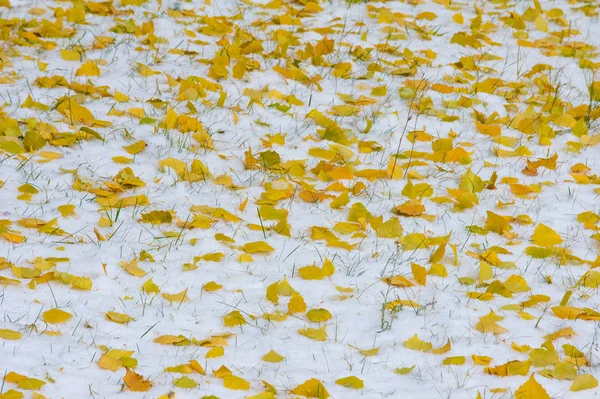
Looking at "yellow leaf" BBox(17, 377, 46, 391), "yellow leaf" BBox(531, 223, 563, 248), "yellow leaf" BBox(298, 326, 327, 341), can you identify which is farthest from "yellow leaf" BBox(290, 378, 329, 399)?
"yellow leaf" BBox(531, 223, 563, 248)

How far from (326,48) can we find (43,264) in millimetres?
2580

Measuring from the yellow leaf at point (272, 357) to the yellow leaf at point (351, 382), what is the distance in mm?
216

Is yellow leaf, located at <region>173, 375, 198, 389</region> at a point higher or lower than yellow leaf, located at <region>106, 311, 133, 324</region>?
lower

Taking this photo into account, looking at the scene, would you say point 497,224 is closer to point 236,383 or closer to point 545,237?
point 545,237

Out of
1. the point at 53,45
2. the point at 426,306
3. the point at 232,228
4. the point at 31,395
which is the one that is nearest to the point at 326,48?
the point at 53,45

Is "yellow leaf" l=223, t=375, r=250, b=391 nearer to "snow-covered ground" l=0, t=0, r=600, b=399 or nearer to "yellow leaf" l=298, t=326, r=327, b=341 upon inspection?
"snow-covered ground" l=0, t=0, r=600, b=399

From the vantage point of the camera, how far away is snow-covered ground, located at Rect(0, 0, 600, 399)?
256 cm

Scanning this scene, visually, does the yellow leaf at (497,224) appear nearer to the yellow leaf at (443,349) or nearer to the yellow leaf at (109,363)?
the yellow leaf at (443,349)

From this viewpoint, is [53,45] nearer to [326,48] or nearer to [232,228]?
[326,48]

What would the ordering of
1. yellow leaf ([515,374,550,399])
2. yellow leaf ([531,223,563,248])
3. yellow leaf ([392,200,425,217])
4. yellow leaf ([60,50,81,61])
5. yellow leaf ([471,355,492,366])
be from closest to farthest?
yellow leaf ([515,374,550,399]), yellow leaf ([471,355,492,366]), yellow leaf ([531,223,563,248]), yellow leaf ([392,200,425,217]), yellow leaf ([60,50,81,61])

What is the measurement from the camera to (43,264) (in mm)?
2932

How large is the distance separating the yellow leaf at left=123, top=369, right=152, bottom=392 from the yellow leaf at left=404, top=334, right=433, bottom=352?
86 cm

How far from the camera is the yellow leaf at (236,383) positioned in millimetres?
2422

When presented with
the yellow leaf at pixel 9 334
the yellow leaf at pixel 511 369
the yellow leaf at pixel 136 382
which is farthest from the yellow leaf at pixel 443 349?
the yellow leaf at pixel 9 334
